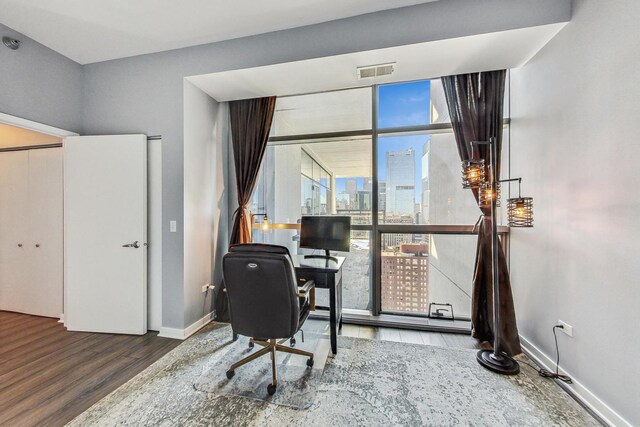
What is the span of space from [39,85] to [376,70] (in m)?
3.44

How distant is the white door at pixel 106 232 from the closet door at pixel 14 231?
1104 millimetres

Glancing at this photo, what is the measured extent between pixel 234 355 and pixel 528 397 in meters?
2.32

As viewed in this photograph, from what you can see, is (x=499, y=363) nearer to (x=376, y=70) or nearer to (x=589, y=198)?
(x=589, y=198)

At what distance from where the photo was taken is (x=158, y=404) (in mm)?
1745

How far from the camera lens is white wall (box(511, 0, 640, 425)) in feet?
4.87

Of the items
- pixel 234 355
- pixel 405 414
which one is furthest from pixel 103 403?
pixel 405 414

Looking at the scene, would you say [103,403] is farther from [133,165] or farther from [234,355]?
[133,165]

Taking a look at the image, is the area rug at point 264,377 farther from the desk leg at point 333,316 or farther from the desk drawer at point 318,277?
the desk drawer at point 318,277

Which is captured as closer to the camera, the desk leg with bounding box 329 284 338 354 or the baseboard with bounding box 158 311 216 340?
the desk leg with bounding box 329 284 338 354

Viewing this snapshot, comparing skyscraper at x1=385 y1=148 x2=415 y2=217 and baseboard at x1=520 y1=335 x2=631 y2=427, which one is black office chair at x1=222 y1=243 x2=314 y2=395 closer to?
skyscraper at x1=385 y1=148 x2=415 y2=217

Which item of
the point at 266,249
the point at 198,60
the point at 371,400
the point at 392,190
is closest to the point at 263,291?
the point at 266,249

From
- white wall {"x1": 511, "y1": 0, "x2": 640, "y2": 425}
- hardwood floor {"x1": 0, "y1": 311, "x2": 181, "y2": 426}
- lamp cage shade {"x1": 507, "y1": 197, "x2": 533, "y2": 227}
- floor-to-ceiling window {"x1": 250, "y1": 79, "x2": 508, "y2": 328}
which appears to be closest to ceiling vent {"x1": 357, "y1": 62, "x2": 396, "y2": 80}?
floor-to-ceiling window {"x1": 250, "y1": 79, "x2": 508, "y2": 328}

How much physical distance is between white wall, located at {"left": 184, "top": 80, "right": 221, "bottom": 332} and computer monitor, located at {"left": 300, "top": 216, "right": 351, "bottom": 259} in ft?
3.83

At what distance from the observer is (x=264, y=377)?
203 cm
